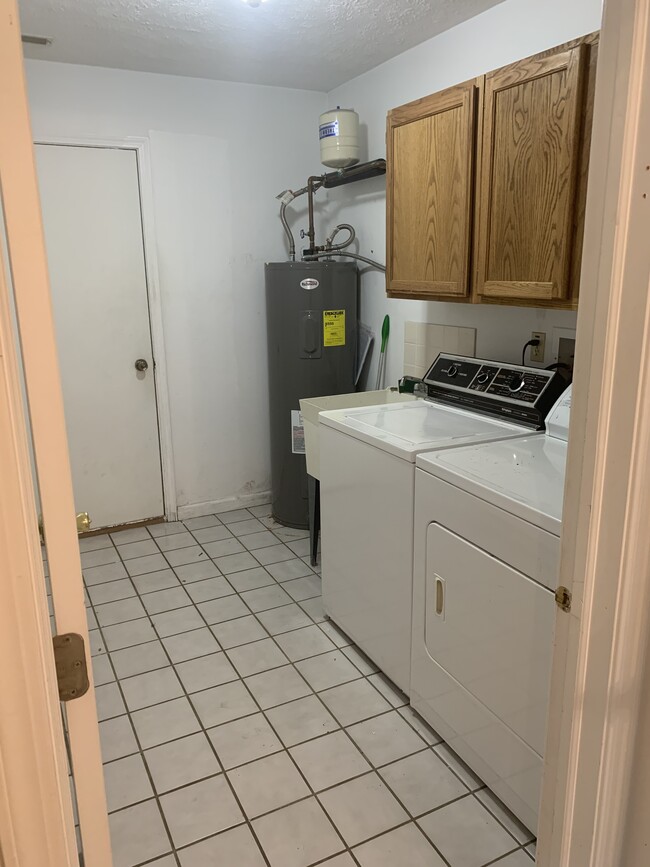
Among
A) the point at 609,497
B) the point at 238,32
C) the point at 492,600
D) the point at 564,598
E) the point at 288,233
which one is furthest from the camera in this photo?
the point at 288,233

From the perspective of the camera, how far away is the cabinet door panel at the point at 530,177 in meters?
1.81

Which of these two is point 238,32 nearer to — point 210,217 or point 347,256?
point 210,217

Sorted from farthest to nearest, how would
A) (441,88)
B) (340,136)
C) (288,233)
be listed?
1. (288,233)
2. (340,136)
3. (441,88)

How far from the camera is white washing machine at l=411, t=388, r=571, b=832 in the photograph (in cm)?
154

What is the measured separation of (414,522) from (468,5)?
1956 millimetres

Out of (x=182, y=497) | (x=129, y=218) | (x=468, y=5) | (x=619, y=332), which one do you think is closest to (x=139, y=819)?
(x=619, y=332)

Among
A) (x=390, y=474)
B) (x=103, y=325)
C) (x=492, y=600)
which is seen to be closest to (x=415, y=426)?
(x=390, y=474)

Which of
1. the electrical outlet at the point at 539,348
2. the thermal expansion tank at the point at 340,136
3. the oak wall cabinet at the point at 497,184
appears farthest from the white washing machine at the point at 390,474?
the thermal expansion tank at the point at 340,136

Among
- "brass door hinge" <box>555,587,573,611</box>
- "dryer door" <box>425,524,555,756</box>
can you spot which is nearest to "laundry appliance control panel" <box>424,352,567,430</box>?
"dryer door" <box>425,524,555,756</box>

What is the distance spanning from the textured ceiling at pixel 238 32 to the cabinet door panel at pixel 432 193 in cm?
42

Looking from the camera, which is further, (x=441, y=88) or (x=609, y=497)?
(x=441, y=88)

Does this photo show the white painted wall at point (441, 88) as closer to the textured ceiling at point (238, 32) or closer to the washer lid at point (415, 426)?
the textured ceiling at point (238, 32)

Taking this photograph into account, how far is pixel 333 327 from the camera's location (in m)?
3.36

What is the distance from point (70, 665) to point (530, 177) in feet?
6.02
